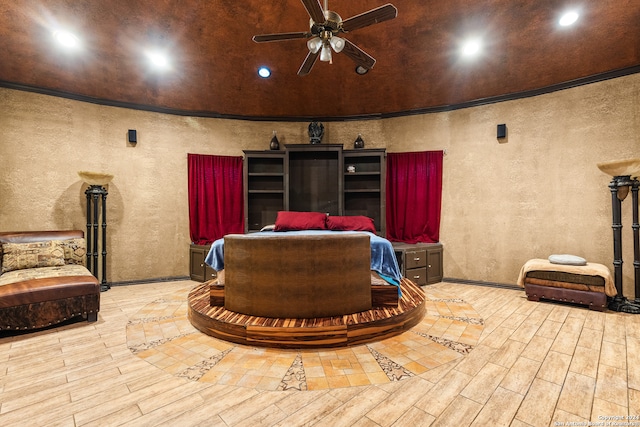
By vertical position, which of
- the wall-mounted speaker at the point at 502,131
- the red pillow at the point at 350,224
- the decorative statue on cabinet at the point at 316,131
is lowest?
the red pillow at the point at 350,224

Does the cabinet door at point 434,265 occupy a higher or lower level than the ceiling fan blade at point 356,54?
lower

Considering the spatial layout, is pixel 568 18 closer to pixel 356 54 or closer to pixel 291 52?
pixel 356 54

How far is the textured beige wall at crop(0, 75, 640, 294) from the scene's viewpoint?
4164mm

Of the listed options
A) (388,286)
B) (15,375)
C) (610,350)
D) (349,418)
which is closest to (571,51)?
(610,350)

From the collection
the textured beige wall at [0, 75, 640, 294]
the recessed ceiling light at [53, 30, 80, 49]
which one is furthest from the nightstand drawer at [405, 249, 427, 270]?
the recessed ceiling light at [53, 30, 80, 49]

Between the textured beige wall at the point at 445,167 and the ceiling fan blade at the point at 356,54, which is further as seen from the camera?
the textured beige wall at the point at 445,167

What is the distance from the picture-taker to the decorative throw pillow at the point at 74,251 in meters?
4.01

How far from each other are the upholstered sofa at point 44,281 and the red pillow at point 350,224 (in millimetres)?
3210

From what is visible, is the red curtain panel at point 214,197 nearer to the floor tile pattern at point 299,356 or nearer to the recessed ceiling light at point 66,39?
the recessed ceiling light at point 66,39

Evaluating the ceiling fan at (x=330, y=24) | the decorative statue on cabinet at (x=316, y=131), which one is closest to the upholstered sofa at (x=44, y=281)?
the ceiling fan at (x=330, y=24)

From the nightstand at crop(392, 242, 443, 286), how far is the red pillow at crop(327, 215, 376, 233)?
1.84 feet

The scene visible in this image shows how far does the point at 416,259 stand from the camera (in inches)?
192

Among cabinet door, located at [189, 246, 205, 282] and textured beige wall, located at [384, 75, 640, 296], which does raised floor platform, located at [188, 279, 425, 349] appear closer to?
cabinet door, located at [189, 246, 205, 282]

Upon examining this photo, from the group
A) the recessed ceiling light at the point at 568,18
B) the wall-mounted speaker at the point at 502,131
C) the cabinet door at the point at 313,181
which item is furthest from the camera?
the cabinet door at the point at 313,181
